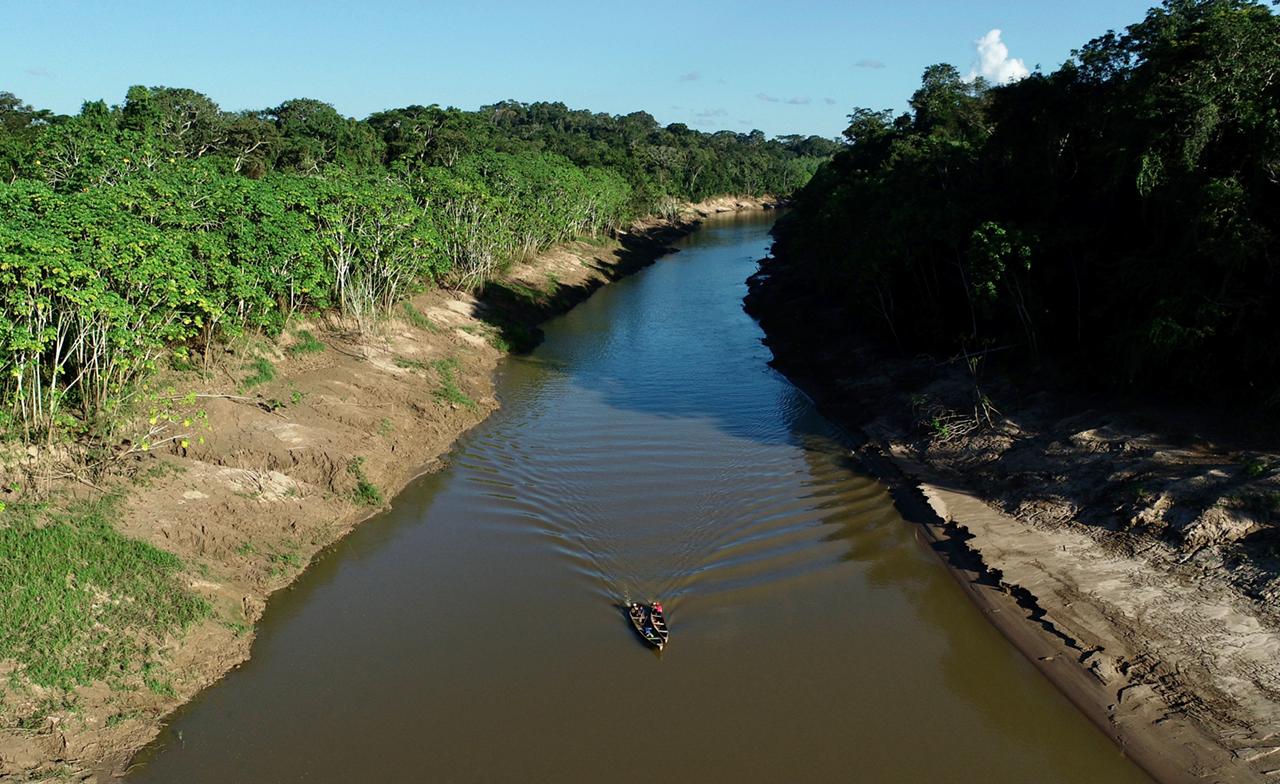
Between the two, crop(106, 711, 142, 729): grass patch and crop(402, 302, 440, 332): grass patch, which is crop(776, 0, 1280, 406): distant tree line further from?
crop(106, 711, 142, 729): grass patch

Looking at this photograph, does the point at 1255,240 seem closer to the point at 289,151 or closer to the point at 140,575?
the point at 140,575

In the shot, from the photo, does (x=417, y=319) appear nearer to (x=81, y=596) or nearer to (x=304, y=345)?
(x=304, y=345)

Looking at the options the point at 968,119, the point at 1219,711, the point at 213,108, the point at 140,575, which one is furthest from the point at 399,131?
the point at 1219,711

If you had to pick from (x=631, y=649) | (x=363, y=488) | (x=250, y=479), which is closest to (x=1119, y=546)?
(x=631, y=649)

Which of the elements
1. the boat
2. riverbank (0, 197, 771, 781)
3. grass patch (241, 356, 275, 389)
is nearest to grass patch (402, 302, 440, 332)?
riverbank (0, 197, 771, 781)

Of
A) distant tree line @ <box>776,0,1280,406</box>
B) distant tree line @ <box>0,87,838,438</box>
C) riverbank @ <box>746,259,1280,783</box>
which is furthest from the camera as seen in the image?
distant tree line @ <box>776,0,1280,406</box>
